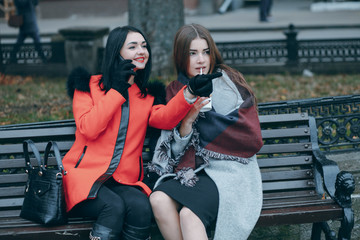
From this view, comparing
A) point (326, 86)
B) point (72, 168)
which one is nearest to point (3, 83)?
point (326, 86)

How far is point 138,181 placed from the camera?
11.7 feet

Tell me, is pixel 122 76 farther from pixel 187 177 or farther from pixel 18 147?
pixel 18 147

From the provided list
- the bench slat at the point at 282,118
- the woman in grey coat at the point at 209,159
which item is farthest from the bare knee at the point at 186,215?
the bench slat at the point at 282,118

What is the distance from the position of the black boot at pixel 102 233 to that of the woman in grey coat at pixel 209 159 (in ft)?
1.00

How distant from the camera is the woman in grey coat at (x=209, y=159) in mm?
3240

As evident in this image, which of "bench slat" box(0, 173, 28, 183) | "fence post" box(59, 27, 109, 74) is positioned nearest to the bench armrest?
"bench slat" box(0, 173, 28, 183)

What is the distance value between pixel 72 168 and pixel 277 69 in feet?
21.3

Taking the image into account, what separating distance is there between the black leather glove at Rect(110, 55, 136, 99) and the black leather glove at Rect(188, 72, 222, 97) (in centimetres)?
47

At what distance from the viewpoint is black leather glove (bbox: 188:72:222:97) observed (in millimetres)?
3148

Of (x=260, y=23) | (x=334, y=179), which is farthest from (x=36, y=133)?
(x=260, y=23)

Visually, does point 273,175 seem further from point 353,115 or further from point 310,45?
point 310,45

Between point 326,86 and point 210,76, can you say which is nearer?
point 210,76

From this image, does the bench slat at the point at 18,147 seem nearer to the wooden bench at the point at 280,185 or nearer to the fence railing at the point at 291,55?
the wooden bench at the point at 280,185

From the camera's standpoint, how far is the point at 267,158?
3824mm
